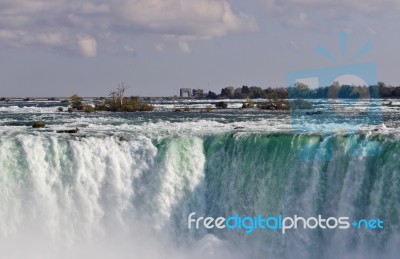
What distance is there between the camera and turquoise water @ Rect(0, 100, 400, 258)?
1917 cm

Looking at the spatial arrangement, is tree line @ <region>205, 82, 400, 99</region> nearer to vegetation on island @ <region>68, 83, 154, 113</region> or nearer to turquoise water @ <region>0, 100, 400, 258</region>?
vegetation on island @ <region>68, 83, 154, 113</region>

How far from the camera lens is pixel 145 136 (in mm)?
22922

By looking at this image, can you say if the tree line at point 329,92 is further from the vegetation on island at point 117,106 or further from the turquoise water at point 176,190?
the turquoise water at point 176,190

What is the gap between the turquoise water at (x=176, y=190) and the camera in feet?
62.9

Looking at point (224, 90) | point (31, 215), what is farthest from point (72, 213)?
point (224, 90)

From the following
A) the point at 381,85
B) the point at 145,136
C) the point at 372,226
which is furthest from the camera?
the point at 381,85

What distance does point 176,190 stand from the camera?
68.7ft

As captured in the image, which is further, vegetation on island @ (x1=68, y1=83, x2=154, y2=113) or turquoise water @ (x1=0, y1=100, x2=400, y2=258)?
vegetation on island @ (x1=68, y1=83, x2=154, y2=113)

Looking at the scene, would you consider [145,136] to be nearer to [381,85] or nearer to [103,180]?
[103,180]

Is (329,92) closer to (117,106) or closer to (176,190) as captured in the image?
(117,106)

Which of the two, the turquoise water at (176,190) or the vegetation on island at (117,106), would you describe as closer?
the turquoise water at (176,190)

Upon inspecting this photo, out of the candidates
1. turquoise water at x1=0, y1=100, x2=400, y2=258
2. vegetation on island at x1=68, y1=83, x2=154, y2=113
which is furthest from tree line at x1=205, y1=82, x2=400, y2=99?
turquoise water at x1=0, y1=100, x2=400, y2=258

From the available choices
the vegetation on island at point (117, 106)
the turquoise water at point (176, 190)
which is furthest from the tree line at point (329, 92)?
the turquoise water at point (176, 190)

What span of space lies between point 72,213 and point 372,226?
904 cm
